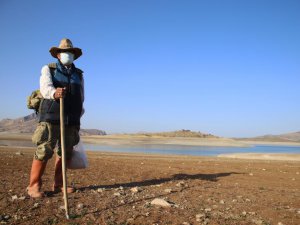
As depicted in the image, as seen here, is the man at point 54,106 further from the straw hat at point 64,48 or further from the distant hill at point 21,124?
the distant hill at point 21,124

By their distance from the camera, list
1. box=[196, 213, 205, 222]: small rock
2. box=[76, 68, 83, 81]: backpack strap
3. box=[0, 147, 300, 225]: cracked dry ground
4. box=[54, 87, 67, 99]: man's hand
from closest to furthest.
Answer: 1. box=[0, 147, 300, 225]: cracked dry ground
2. box=[196, 213, 205, 222]: small rock
3. box=[54, 87, 67, 99]: man's hand
4. box=[76, 68, 83, 81]: backpack strap

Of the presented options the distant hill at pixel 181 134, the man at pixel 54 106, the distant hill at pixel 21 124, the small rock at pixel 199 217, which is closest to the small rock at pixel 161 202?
the small rock at pixel 199 217

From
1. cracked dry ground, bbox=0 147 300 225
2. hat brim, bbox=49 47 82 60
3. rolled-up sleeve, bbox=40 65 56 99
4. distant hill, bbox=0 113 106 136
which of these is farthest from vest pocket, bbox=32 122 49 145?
distant hill, bbox=0 113 106 136

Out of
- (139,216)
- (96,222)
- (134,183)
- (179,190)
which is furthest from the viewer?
(134,183)

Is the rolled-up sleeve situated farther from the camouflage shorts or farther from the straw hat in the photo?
the camouflage shorts

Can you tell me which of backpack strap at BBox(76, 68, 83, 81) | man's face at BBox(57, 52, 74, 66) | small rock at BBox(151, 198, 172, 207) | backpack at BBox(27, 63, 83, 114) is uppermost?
man's face at BBox(57, 52, 74, 66)

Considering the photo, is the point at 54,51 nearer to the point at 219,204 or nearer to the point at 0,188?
the point at 0,188

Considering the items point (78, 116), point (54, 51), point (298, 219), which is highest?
point (54, 51)

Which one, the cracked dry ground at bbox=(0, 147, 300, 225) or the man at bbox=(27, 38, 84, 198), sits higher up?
the man at bbox=(27, 38, 84, 198)

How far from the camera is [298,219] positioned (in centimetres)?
491

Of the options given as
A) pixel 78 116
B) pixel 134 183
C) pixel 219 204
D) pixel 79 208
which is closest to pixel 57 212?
pixel 79 208

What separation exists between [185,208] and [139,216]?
0.86m

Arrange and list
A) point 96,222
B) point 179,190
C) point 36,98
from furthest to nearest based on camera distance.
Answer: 1. point 179,190
2. point 36,98
3. point 96,222

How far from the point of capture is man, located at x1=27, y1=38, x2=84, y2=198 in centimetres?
525
